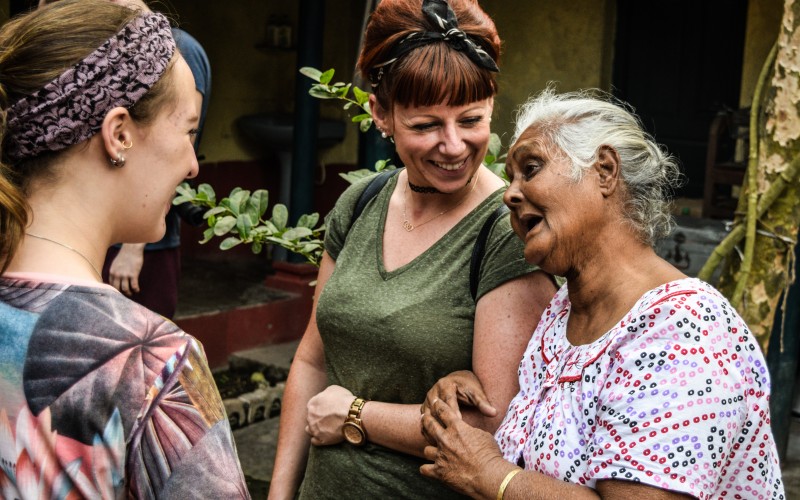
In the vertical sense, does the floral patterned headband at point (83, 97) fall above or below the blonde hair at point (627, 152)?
above

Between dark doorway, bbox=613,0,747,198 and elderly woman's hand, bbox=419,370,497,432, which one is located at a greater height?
elderly woman's hand, bbox=419,370,497,432

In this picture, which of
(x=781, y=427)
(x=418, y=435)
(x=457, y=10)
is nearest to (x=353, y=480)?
(x=418, y=435)

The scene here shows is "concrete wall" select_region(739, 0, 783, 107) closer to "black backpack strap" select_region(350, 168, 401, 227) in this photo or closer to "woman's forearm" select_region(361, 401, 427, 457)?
"black backpack strap" select_region(350, 168, 401, 227)

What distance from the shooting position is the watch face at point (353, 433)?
7.50 ft

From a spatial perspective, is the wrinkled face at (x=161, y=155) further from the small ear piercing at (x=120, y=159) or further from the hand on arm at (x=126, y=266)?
the hand on arm at (x=126, y=266)

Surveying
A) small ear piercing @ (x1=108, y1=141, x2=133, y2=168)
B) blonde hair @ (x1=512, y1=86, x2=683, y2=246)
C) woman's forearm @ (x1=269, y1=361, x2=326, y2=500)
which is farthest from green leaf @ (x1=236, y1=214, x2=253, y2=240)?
small ear piercing @ (x1=108, y1=141, x2=133, y2=168)

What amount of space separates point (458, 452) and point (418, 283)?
0.42 metres

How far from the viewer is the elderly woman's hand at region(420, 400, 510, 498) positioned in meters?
1.94

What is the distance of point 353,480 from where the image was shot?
7.59 feet

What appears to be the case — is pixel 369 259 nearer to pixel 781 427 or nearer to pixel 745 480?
pixel 745 480

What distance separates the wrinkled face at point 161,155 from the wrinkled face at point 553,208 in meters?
0.69

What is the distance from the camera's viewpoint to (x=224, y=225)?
302 centimetres

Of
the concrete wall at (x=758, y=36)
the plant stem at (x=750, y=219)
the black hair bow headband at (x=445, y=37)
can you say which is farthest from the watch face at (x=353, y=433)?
the concrete wall at (x=758, y=36)

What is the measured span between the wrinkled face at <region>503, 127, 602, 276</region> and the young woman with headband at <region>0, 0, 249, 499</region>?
0.73 metres
